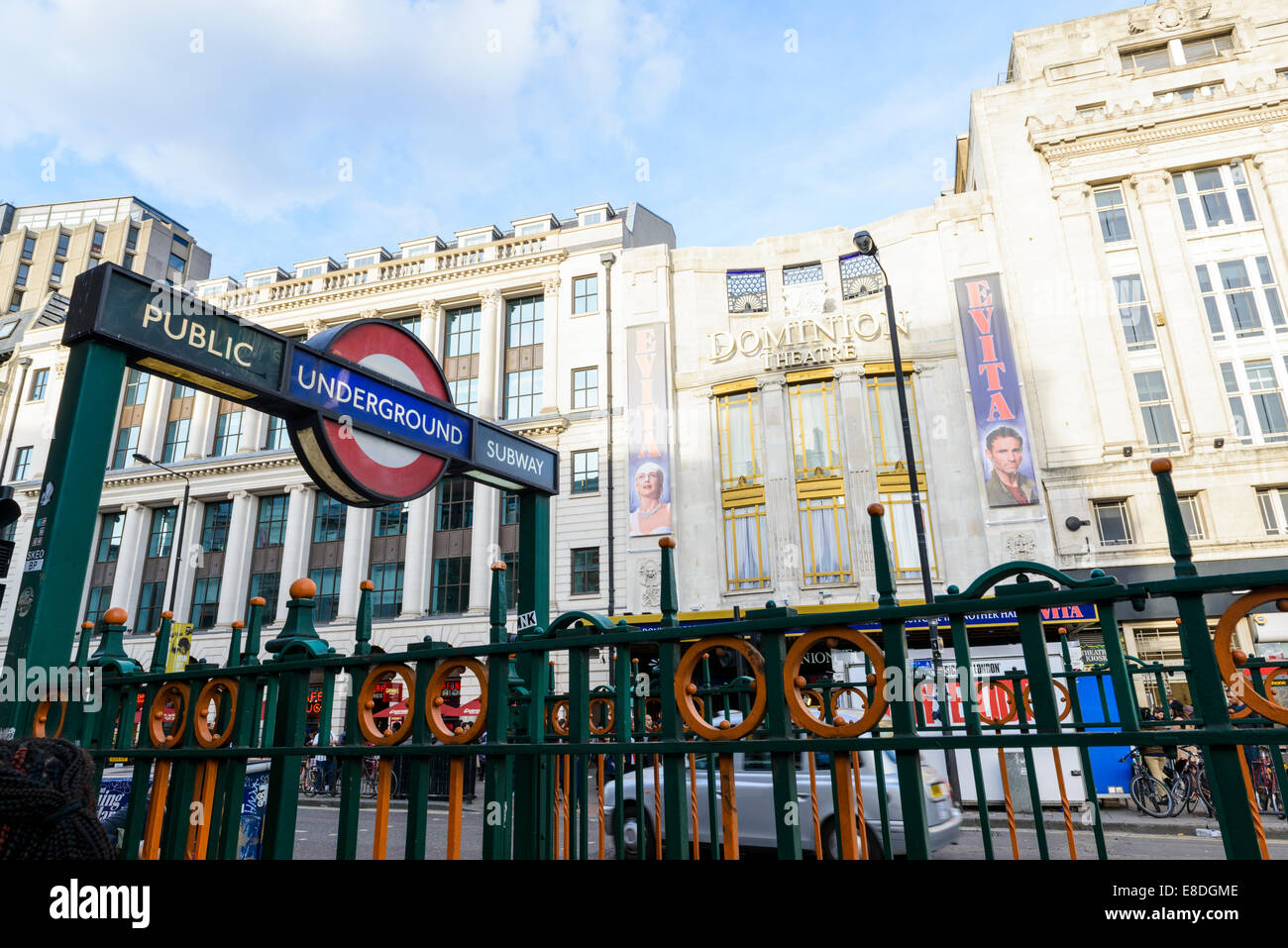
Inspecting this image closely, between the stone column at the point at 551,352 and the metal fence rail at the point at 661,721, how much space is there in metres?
24.3

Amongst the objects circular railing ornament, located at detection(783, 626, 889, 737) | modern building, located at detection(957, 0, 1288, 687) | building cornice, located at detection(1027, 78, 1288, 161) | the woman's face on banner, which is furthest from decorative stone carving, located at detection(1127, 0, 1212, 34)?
circular railing ornament, located at detection(783, 626, 889, 737)

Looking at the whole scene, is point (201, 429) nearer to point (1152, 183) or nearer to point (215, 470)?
point (215, 470)

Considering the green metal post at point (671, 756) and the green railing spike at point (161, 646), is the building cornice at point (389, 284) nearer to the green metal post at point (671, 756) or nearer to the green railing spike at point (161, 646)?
the green railing spike at point (161, 646)

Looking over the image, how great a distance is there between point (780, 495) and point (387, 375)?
2045 cm

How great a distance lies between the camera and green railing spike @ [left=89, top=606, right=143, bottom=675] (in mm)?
4192

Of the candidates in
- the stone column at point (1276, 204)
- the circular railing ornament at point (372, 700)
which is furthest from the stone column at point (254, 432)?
the stone column at point (1276, 204)

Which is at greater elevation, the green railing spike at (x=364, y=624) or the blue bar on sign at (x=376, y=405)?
the blue bar on sign at (x=376, y=405)

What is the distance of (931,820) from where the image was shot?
24.0ft

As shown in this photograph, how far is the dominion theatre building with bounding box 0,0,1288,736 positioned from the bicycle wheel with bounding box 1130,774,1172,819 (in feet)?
16.4

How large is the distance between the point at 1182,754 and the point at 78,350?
17482mm

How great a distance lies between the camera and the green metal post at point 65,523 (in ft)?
10.8

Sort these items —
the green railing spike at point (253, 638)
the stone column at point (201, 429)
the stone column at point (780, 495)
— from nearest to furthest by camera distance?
the green railing spike at point (253, 638) → the stone column at point (780, 495) → the stone column at point (201, 429)

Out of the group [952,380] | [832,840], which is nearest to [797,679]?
[832,840]

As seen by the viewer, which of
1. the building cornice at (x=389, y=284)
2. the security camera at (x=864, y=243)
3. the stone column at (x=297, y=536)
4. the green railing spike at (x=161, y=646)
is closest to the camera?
the green railing spike at (x=161, y=646)
